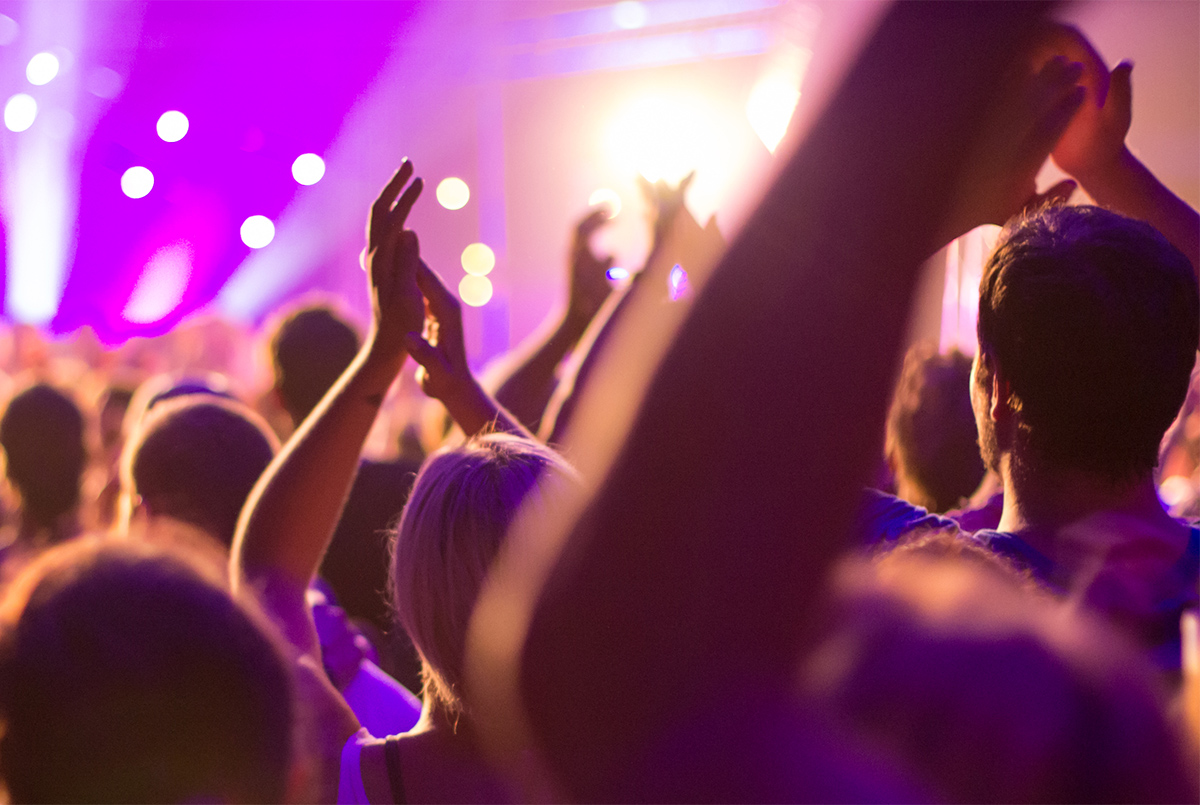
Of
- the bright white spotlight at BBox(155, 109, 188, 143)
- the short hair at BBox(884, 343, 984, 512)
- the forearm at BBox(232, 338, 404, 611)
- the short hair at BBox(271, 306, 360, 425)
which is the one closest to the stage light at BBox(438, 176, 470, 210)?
the bright white spotlight at BBox(155, 109, 188, 143)

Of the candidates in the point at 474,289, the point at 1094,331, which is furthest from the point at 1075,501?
the point at 474,289

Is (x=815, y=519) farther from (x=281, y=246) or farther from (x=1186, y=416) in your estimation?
(x=281, y=246)

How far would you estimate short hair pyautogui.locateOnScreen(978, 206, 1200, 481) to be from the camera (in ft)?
3.51

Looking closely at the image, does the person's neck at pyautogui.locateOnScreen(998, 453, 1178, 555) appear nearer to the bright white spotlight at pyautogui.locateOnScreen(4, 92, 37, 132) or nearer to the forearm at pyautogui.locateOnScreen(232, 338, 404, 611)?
the forearm at pyautogui.locateOnScreen(232, 338, 404, 611)

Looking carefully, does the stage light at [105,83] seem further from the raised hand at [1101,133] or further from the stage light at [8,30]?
the raised hand at [1101,133]

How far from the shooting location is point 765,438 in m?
0.38

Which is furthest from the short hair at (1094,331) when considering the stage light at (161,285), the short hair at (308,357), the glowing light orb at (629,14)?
A: the stage light at (161,285)

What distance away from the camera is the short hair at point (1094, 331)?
107cm

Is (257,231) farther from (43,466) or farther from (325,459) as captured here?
(325,459)

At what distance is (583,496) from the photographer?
42 cm

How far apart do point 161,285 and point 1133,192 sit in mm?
11592

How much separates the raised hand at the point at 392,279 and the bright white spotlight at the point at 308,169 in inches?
374

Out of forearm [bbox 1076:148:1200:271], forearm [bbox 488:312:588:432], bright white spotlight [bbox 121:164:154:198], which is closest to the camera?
forearm [bbox 1076:148:1200:271]

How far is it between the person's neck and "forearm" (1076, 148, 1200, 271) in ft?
1.22
